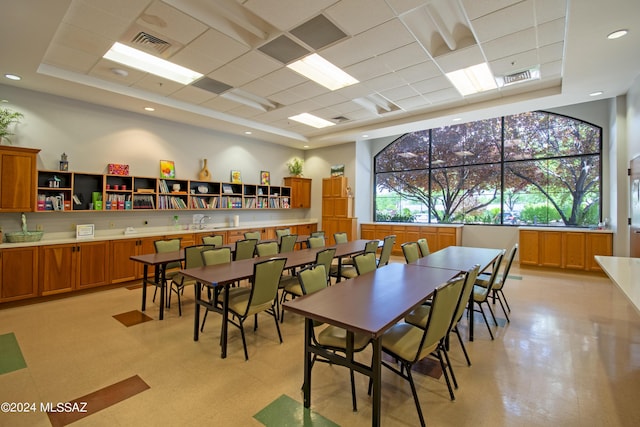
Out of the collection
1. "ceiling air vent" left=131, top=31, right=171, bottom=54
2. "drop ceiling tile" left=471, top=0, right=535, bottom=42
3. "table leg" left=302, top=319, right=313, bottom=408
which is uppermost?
"drop ceiling tile" left=471, top=0, right=535, bottom=42

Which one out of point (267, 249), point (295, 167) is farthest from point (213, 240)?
point (295, 167)

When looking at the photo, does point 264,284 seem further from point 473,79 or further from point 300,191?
point 300,191

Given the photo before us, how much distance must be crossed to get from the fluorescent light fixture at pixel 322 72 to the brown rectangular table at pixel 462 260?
10.00ft

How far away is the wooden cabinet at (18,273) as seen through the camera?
13.5ft

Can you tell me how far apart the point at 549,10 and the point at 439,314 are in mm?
3393

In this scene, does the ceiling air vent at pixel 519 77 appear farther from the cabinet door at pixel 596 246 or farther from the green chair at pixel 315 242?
the green chair at pixel 315 242

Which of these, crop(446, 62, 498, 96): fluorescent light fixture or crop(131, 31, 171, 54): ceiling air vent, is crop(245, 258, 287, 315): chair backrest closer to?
crop(131, 31, 171, 54): ceiling air vent

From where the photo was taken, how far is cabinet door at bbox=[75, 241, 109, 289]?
4.79 m

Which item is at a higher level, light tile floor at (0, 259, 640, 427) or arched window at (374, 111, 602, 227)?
arched window at (374, 111, 602, 227)

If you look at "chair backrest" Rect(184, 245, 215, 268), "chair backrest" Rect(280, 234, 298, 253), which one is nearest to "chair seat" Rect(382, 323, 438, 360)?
"chair backrest" Rect(184, 245, 215, 268)

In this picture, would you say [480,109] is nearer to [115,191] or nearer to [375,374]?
[375,374]

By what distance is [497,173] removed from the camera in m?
7.73

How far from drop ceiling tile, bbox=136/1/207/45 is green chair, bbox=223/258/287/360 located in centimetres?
275

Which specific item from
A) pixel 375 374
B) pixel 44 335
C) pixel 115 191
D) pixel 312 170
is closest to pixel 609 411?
pixel 375 374
